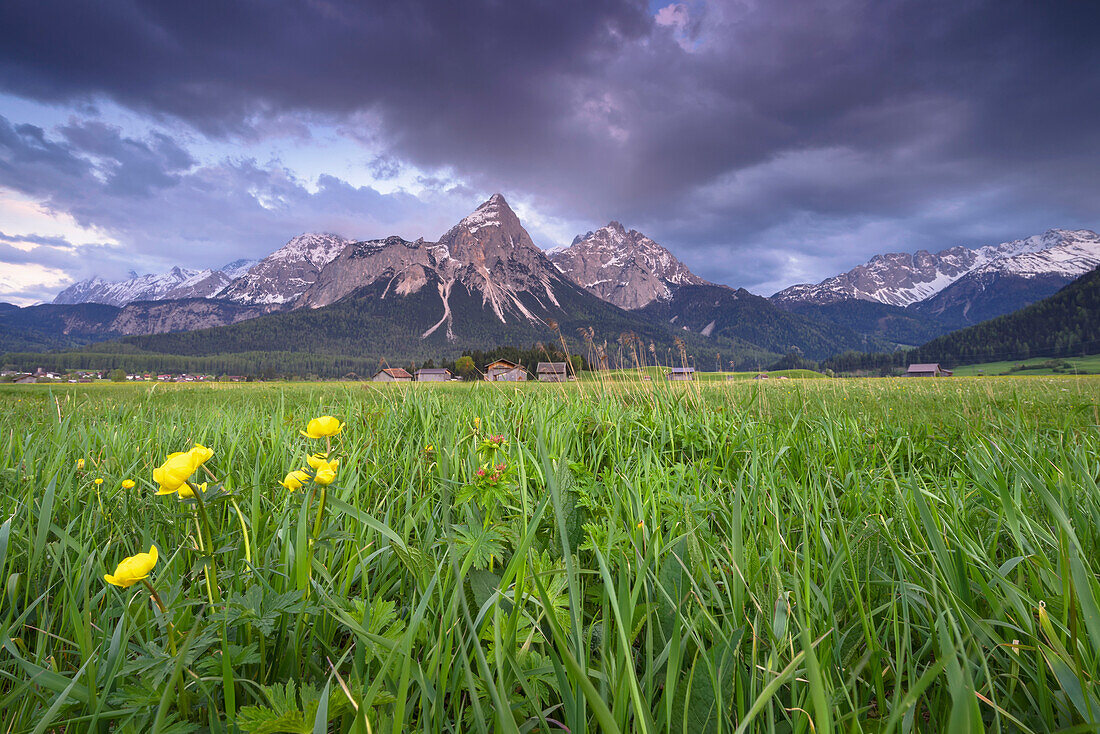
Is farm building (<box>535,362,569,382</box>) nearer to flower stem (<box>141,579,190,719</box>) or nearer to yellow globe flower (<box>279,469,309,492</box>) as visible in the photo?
yellow globe flower (<box>279,469,309,492</box>)

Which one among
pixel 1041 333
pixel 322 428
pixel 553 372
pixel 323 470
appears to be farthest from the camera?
pixel 1041 333

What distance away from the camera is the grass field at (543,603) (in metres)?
1.04

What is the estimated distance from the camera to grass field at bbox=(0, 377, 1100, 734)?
104 cm

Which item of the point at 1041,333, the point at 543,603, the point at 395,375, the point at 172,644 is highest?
the point at 1041,333

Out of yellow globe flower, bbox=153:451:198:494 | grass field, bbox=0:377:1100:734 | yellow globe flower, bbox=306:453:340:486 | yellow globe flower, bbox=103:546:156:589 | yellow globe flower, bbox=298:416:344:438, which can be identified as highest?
yellow globe flower, bbox=298:416:344:438

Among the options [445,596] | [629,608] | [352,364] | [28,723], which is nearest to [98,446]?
[28,723]

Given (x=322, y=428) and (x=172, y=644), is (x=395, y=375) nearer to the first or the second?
(x=322, y=428)

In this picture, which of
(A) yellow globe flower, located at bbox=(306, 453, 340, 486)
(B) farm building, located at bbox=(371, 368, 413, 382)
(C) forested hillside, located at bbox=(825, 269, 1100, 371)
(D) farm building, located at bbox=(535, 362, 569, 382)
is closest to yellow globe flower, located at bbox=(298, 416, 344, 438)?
(A) yellow globe flower, located at bbox=(306, 453, 340, 486)

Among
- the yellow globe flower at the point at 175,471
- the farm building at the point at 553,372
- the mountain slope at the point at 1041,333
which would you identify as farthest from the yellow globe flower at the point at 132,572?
the mountain slope at the point at 1041,333

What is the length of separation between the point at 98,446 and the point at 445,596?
3.90 meters

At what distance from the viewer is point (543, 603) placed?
1.05 meters

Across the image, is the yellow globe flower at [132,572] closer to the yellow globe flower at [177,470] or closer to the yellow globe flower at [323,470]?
the yellow globe flower at [177,470]

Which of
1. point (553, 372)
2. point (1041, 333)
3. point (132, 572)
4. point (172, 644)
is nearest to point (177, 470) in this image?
point (132, 572)

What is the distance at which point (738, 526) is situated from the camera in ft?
4.83
